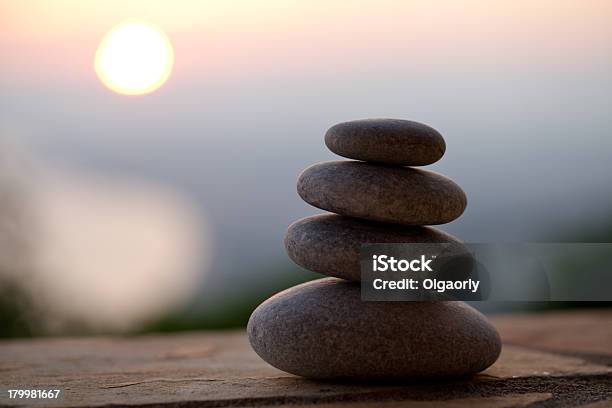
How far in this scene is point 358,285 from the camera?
497 cm

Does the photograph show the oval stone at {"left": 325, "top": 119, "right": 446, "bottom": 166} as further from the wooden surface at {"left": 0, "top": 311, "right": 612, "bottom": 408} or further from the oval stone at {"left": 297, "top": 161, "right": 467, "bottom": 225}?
the wooden surface at {"left": 0, "top": 311, "right": 612, "bottom": 408}

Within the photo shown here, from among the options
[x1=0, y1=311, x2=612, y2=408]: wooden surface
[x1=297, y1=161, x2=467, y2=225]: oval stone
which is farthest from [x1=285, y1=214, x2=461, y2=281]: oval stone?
[x1=0, y1=311, x2=612, y2=408]: wooden surface

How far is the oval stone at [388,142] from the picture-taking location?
15.8 feet

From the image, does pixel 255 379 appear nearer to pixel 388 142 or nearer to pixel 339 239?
pixel 339 239

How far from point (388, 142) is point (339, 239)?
68cm

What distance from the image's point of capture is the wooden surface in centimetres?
429

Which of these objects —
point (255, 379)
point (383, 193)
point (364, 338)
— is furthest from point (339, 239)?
point (255, 379)

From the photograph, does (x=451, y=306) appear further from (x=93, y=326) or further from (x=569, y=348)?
(x=93, y=326)

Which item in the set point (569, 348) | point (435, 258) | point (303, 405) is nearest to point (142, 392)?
point (303, 405)

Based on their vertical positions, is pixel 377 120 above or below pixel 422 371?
above

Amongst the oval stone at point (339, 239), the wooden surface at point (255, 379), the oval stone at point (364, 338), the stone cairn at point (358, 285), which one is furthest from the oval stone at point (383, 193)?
the wooden surface at point (255, 379)

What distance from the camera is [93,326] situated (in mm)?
15820

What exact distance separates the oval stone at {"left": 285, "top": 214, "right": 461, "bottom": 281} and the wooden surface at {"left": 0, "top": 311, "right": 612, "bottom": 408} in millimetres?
720

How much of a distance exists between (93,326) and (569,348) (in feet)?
36.2
